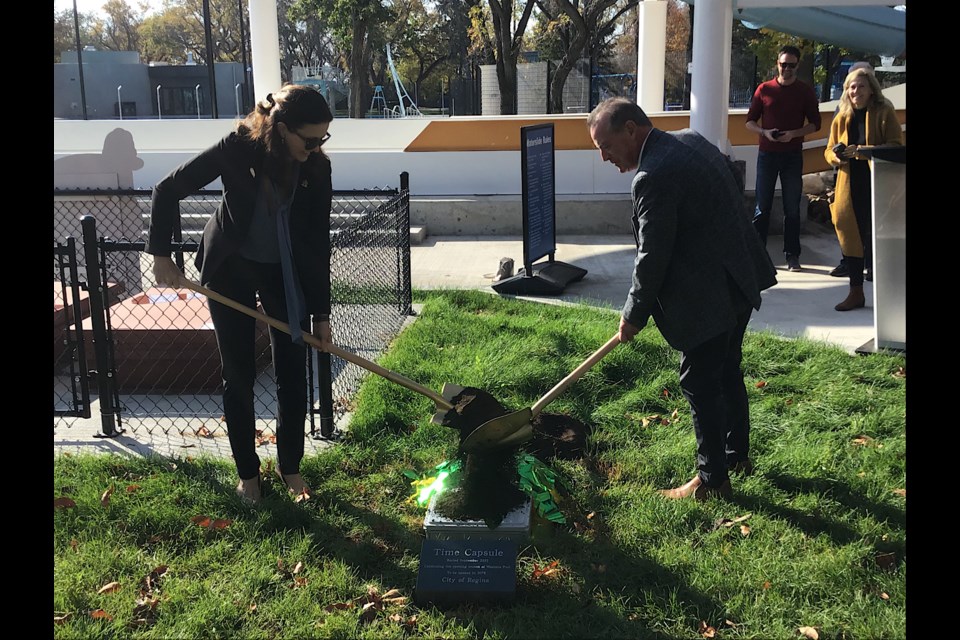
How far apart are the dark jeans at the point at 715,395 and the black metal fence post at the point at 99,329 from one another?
10.4 feet

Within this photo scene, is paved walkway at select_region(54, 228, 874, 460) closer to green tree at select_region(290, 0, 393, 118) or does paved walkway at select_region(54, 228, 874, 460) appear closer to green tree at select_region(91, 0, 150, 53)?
green tree at select_region(290, 0, 393, 118)

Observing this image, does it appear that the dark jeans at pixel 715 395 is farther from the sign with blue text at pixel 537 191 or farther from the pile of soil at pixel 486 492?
the sign with blue text at pixel 537 191

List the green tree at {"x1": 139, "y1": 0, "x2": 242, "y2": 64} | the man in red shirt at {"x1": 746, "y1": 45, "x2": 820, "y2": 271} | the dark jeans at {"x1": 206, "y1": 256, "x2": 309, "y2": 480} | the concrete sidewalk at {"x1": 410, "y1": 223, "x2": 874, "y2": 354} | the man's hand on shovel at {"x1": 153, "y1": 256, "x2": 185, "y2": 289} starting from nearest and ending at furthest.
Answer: the man's hand on shovel at {"x1": 153, "y1": 256, "x2": 185, "y2": 289}, the dark jeans at {"x1": 206, "y1": 256, "x2": 309, "y2": 480}, the concrete sidewalk at {"x1": 410, "y1": 223, "x2": 874, "y2": 354}, the man in red shirt at {"x1": 746, "y1": 45, "x2": 820, "y2": 271}, the green tree at {"x1": 139, "y1": 0, "x2": 242, "y2": 64}

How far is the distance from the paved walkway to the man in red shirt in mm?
662

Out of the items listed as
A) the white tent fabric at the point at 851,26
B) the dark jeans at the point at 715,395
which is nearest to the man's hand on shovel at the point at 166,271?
the dark jeans at the point at 715,395

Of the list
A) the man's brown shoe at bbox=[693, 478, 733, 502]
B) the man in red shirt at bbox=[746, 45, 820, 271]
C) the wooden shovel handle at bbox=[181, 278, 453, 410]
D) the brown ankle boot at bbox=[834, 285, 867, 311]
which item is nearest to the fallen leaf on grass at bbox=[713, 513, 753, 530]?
the man's brown shoe at bbox=[693, 478, 733, 502]

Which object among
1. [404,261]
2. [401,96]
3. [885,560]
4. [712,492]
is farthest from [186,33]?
[885,560]

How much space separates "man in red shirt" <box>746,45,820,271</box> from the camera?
Answer: 8344 mm

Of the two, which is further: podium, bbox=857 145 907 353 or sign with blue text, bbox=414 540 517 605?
podium, bbox=857 145 907 353

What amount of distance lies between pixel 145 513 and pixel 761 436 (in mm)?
3101

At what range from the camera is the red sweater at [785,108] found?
835cm

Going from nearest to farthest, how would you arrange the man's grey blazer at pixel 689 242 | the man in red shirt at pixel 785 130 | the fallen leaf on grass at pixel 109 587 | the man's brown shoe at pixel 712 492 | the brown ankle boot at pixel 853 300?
1. the fallen leaf on grass at pixel 109 587
2. the man's grey blazer at pixel 689 242
3. the man's brown shoe at pixel 712 492
4. the brown ankle boot at pixel 853 300
5. the man in red shirt at pixel 785 130
